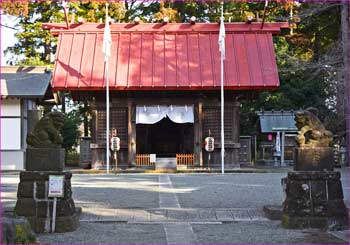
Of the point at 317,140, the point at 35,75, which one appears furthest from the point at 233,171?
the point at 317,140

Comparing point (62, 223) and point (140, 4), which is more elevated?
point (140, 4)

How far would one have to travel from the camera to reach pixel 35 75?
23172 millimetres

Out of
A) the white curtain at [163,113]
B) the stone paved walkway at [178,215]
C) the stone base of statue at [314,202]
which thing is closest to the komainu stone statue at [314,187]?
the stone base of statue at [314,202]

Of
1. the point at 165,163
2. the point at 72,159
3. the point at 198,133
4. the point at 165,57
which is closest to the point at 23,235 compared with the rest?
the point at 165,163

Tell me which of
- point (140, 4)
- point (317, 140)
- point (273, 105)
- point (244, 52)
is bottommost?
point (317, 140)

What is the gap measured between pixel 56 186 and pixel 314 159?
4.11 metres

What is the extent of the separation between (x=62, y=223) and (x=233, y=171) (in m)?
12.7

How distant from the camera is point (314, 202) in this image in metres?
8.05

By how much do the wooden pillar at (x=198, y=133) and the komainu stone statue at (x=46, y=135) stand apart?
13.3m

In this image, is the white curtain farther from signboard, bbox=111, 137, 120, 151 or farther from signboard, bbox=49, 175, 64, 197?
signboard, bbox=49, 175, 64, 197

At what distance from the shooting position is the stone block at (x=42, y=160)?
7897 mm

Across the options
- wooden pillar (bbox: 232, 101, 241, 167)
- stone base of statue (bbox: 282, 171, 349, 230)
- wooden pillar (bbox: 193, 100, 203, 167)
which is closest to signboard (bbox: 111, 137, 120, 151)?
wooden pillar (bbox: 193, 100, 203, 167)

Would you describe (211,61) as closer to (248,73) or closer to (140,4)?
(248,73)

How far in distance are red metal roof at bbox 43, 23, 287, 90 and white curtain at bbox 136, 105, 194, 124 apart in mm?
1107
